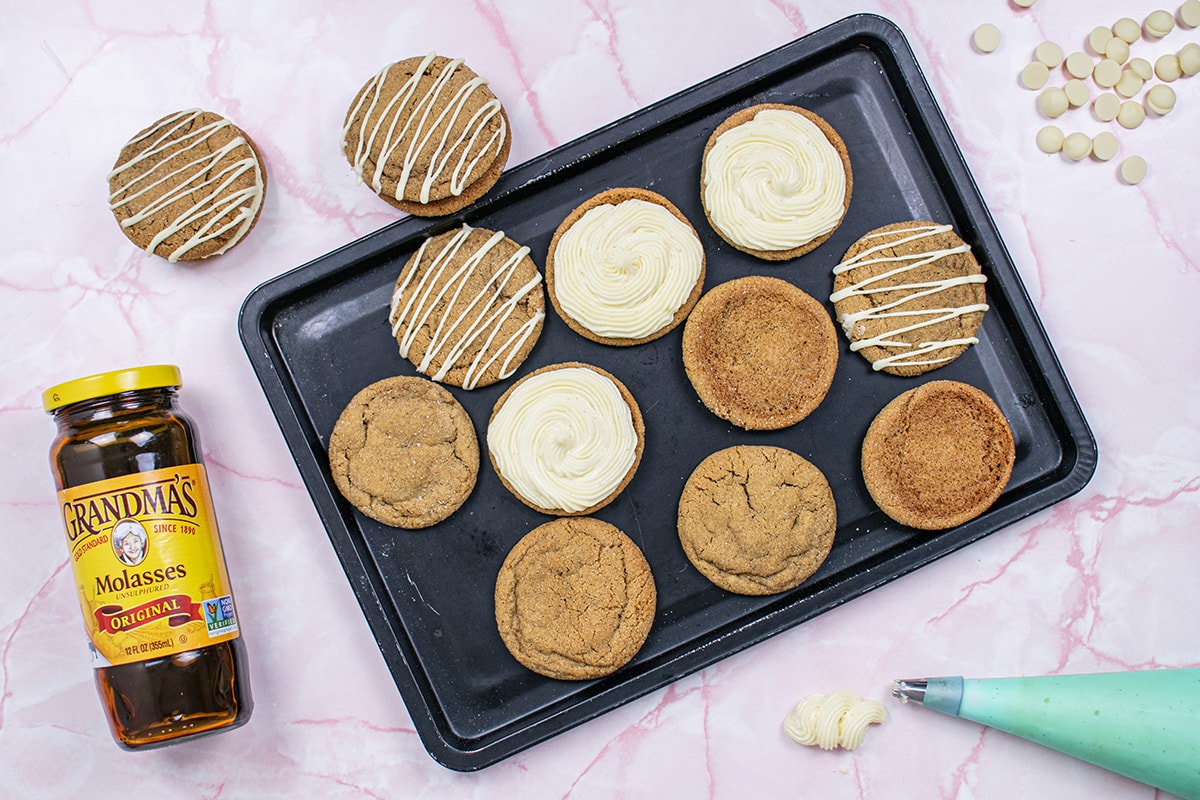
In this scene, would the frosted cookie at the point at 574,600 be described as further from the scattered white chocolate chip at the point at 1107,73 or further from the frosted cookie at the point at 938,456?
the scattered white chocolate chip at the point at 1107,73

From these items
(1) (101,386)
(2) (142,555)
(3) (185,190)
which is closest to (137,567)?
(2) (142,555)

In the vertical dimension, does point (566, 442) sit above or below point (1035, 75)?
below

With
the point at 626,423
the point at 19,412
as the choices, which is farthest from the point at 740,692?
the point at 19,412

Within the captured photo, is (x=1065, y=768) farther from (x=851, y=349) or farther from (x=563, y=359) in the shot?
(x=563, y=359)

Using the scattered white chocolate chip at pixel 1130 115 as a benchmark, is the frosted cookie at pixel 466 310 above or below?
above

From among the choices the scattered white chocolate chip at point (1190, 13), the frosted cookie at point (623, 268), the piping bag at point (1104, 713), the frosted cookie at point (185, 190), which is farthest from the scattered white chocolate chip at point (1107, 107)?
the frosted cookie at point (185, 190)

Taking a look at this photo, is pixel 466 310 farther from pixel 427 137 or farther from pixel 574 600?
pixel 574 600
